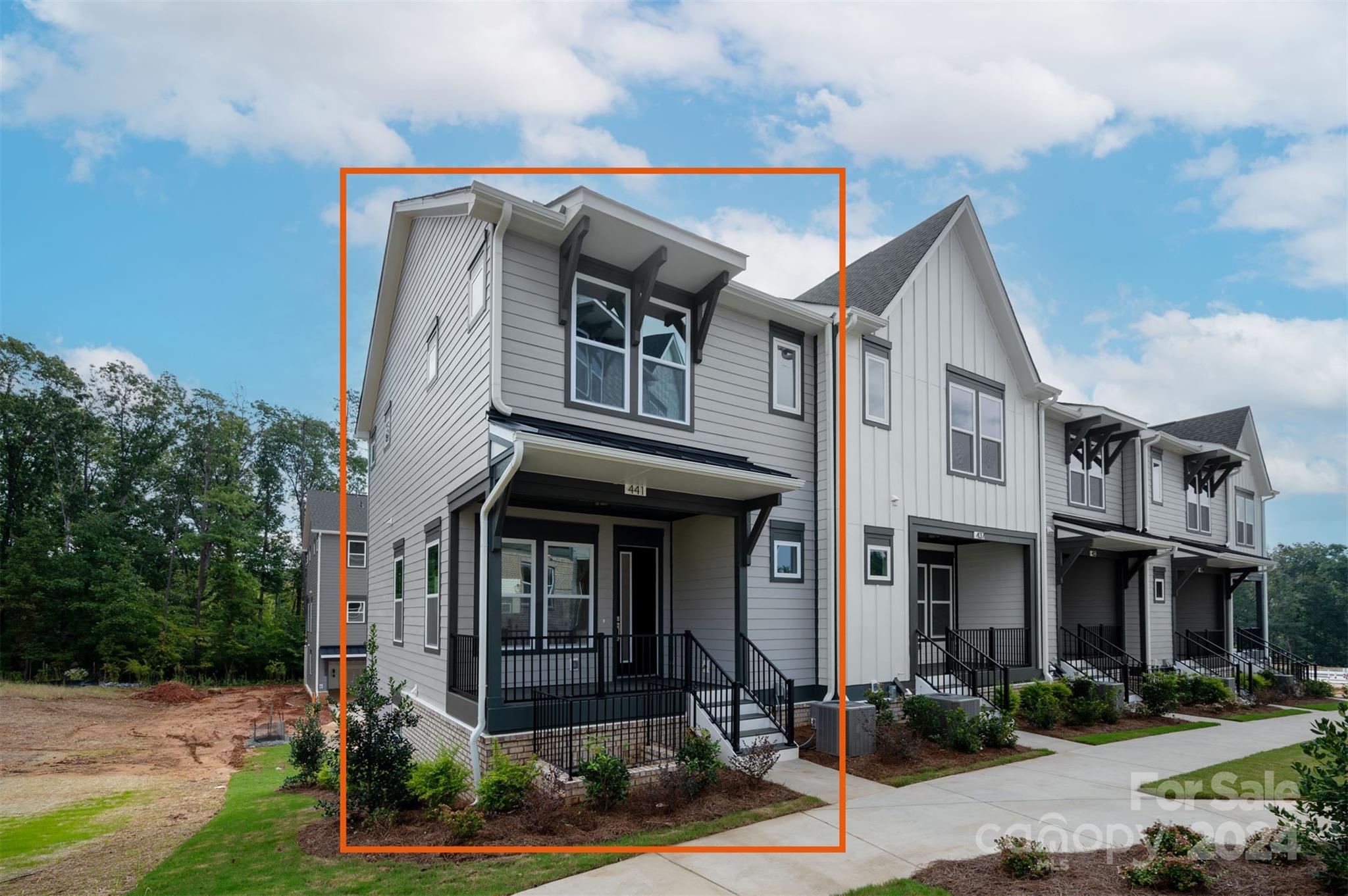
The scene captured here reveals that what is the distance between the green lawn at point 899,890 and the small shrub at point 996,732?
245 inches

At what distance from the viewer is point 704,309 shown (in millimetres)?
12492

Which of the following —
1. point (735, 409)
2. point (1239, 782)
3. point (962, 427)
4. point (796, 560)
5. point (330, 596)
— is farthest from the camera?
point (330, 596)

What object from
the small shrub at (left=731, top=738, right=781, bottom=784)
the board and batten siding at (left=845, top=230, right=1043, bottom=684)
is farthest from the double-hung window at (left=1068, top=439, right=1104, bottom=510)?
the small shrub at (left=731, top=738, right=781, bottom=784)

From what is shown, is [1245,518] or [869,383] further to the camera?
[1245,518]

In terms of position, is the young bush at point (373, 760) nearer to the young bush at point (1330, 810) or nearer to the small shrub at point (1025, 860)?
the small shrub at point (1025, 860)

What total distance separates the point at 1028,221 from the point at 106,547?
4062cm

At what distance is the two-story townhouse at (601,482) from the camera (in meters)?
10.3

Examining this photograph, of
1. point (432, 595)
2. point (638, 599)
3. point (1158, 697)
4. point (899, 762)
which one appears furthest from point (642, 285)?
point (1158, 697)

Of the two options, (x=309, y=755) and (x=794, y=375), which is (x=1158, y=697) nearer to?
(x=794, y=375)

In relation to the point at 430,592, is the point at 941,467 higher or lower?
higher

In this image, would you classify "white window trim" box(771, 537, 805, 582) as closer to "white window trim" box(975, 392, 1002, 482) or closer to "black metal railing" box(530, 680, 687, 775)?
"black metal railing" box(530, 680, 687, 775)

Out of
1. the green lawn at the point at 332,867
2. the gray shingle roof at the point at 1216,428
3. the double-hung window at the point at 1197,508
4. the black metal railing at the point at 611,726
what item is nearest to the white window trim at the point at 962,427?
the black metal railing at the point at 611,726

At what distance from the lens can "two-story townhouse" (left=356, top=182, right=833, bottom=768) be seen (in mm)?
10273

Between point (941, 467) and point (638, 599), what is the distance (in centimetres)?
616
